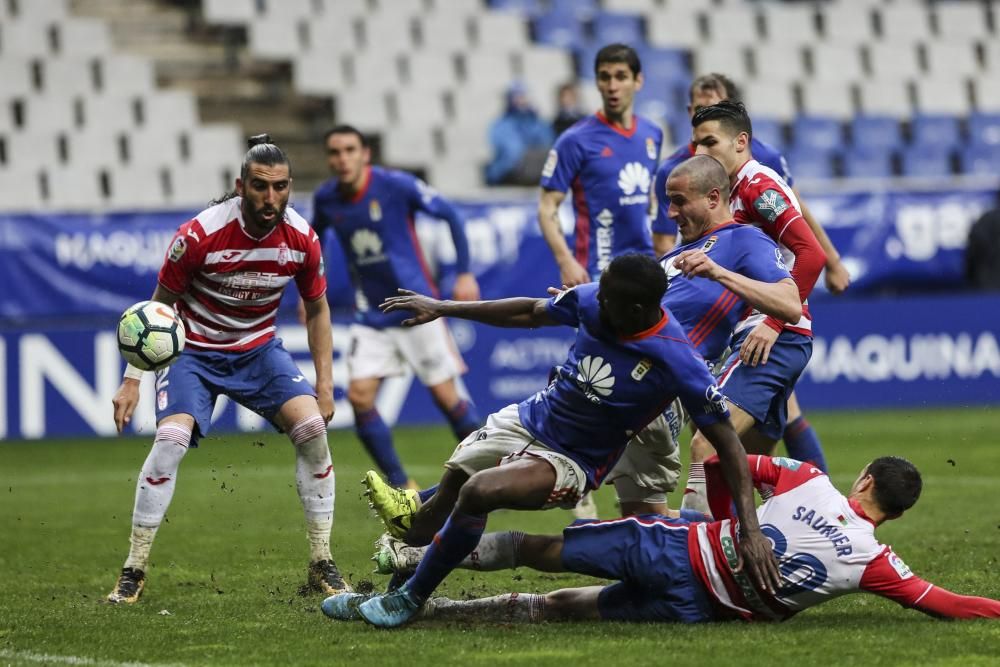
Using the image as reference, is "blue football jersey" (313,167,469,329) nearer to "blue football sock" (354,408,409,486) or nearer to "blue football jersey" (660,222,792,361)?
"blue football sock" (354,408,409,486)

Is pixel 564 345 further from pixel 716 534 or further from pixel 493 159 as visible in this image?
pixel 716 534

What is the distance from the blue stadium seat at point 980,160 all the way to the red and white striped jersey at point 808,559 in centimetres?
1490

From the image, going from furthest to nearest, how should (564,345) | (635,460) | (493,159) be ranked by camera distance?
(493,159), (564,345), (635,460)

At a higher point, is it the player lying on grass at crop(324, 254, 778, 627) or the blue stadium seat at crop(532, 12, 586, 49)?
the blue stadium seat at crop(532, 12, 586, 49)

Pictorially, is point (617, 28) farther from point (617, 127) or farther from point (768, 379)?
point (768, 379)

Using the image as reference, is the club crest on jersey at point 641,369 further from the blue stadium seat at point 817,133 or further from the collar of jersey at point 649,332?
the blue stadium seat at point 817,133

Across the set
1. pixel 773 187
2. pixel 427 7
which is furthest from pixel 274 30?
pixel 773 187

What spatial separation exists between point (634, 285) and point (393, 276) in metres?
5.04

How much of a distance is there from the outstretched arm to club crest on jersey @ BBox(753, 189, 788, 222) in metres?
1.34

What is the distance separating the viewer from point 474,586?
7.24 meters

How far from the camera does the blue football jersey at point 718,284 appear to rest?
6586 mm

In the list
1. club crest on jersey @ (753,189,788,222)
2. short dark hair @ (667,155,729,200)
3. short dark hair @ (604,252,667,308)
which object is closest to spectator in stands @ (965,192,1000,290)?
club crest on jersey @ (753,189,788,222)

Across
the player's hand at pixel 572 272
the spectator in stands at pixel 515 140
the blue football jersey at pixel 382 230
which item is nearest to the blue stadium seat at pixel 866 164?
the spectator in stands at pixel 515 140

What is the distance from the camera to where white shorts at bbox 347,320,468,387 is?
34.2 feet
